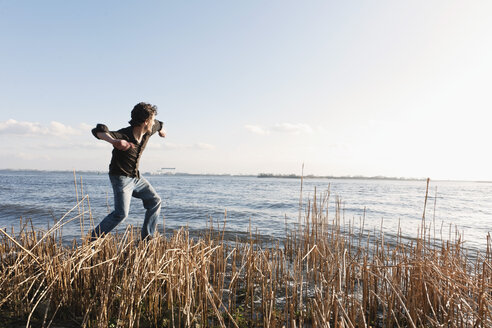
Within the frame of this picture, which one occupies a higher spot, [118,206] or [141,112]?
[141,112]

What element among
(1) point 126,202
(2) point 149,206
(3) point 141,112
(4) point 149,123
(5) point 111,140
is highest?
(3) point 141,112

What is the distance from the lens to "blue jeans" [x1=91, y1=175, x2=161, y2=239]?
12.6 ft

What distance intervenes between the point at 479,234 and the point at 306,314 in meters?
10.6

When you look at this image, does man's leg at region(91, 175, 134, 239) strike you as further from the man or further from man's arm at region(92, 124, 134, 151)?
man's arm at region(92, 124, 134, 151)

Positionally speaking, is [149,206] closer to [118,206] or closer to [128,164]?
[118,206]

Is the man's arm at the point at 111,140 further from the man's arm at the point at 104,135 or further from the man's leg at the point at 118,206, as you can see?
the man's leg at the point at 118,206

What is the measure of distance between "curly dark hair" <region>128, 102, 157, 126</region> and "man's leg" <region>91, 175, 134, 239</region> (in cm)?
84

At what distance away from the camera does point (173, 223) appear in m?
10.7

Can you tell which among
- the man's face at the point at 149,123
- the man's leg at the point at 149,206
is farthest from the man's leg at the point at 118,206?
the man's face at the point at 149,123

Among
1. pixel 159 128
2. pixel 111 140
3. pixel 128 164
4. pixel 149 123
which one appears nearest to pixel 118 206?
pixel 128 164

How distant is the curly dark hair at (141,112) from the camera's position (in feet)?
13.1

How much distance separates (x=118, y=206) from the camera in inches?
154

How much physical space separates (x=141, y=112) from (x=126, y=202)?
130cm

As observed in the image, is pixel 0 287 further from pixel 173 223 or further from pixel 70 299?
pixel 173 223
